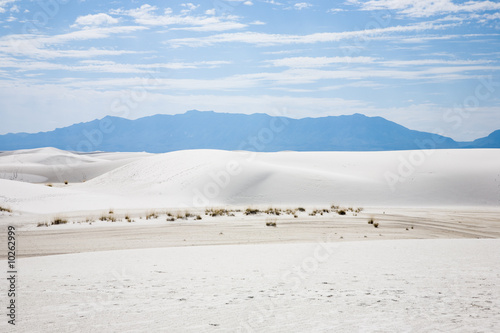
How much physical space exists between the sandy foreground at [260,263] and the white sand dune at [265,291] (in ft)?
0.08

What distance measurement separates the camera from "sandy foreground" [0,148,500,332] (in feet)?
17.9

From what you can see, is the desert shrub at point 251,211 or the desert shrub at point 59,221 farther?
the desert shrub at point 251,211

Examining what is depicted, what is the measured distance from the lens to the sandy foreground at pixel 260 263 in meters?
5.44

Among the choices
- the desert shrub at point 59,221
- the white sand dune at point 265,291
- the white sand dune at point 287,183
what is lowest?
the white sand dune at point 265,291

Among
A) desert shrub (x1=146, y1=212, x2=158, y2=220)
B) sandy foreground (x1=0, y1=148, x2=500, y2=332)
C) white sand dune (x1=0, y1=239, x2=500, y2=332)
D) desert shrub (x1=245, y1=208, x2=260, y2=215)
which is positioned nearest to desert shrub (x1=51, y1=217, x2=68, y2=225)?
sandy foreground (x1=0, y1=148, x2=500, y2=332)

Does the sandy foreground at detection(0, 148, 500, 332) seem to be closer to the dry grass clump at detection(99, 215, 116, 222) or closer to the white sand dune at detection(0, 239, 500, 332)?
the white sand dune at detection(0, 239, 500, 332)

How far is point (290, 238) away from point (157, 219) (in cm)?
648

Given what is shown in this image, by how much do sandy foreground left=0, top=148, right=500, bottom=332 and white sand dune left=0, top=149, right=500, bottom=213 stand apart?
0.60ft

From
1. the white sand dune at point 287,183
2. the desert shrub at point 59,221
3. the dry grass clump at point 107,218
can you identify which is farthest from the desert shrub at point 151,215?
the white sand dune at point 287,183

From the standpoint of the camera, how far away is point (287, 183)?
28.6 m

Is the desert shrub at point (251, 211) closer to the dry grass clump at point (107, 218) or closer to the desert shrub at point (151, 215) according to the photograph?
the desert shrub at point (151, 215)

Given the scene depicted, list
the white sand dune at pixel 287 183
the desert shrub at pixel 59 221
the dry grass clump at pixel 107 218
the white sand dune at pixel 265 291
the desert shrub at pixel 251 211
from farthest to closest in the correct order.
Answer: the white sand dune at pixel 287 183
the desert shrub at pixel 251 211
the dry grass clump at pixel 107 218
the desert shrub at pixel 59 221
the white sand dune at pixel 265 291

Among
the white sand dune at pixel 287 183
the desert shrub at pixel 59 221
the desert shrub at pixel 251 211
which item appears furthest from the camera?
the white sand dune at pixel 287 183

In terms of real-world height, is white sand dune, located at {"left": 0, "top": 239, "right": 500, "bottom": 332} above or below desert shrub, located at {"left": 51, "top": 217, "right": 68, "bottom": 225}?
below
